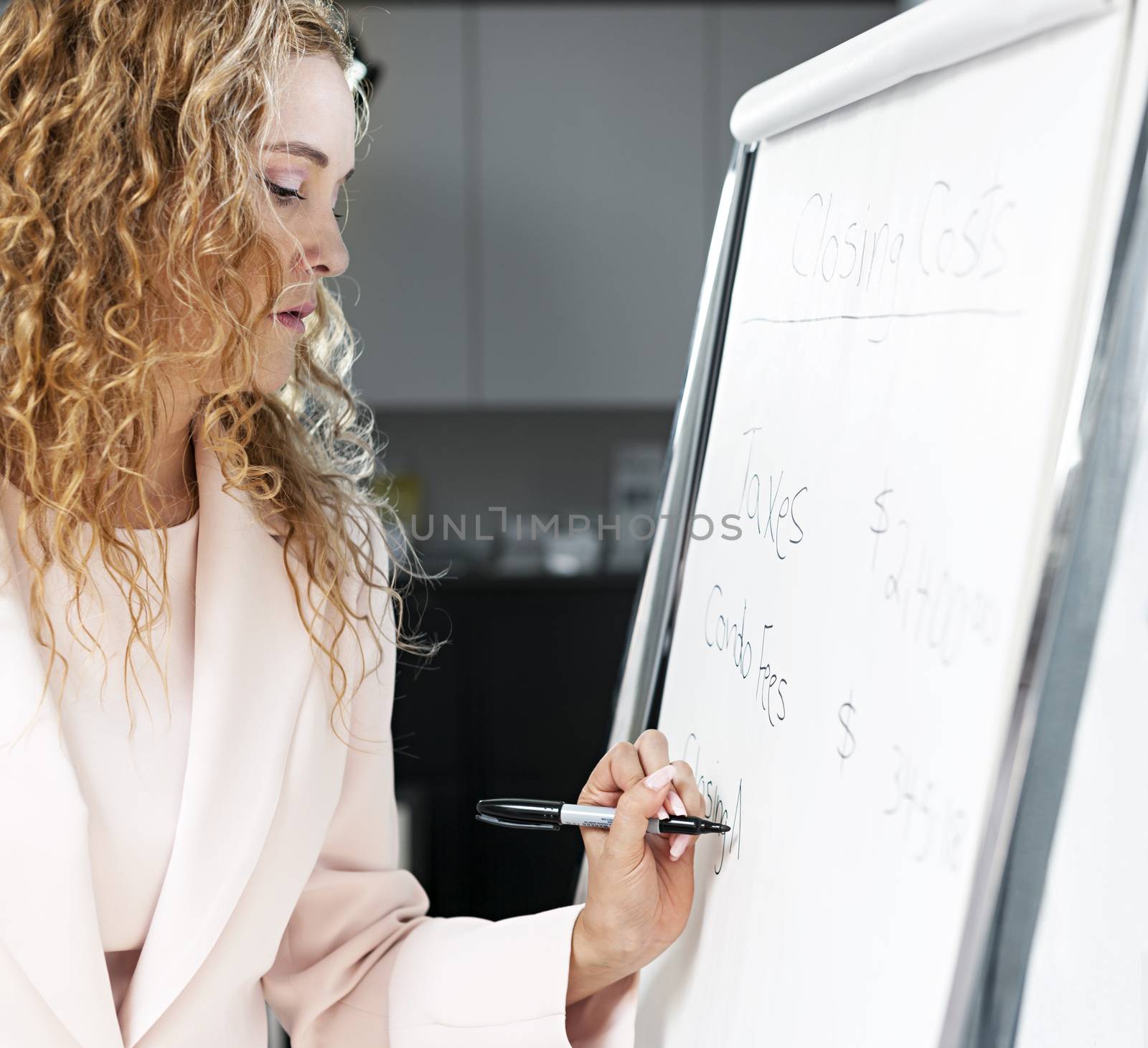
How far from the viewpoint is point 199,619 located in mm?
819

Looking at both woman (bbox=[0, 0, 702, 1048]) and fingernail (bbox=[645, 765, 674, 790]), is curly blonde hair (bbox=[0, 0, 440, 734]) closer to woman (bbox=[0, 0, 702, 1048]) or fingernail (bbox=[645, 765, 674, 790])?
woman (bbox=[0, 0, 702, 1048])

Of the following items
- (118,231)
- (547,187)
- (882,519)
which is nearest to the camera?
(882,519)

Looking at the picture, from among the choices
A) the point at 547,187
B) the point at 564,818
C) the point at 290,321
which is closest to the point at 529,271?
the point at 547,187

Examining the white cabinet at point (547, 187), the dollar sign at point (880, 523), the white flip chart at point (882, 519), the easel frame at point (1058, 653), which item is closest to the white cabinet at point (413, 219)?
the white cabinet at point (547, 187)

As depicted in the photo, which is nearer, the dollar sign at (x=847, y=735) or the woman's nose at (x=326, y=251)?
the dollar sign at (x=847, y=735)

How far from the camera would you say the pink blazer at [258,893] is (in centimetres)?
72

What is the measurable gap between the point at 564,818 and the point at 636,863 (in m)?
0.06

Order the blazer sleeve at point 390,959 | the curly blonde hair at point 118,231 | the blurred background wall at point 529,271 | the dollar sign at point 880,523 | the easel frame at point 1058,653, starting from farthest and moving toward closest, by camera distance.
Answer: the blurred background wall at point 529,271 < the blazer sleeve at point 390,959 < the curly blonde hair at point 118,231 < the dollar sign at point 880,523 < the easel frame at point 1058,653

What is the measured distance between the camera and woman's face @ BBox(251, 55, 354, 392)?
0.73 m

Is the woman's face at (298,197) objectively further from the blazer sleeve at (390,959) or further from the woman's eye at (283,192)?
the blazer sleeve at (390,959)

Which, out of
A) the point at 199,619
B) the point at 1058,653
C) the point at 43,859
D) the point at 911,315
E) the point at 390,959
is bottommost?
the point at 390,959

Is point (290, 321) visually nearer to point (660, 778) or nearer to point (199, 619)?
point (199, 619)

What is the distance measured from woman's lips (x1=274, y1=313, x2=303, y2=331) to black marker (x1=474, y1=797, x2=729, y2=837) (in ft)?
1.15

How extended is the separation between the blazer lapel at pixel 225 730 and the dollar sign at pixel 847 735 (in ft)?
1.36
